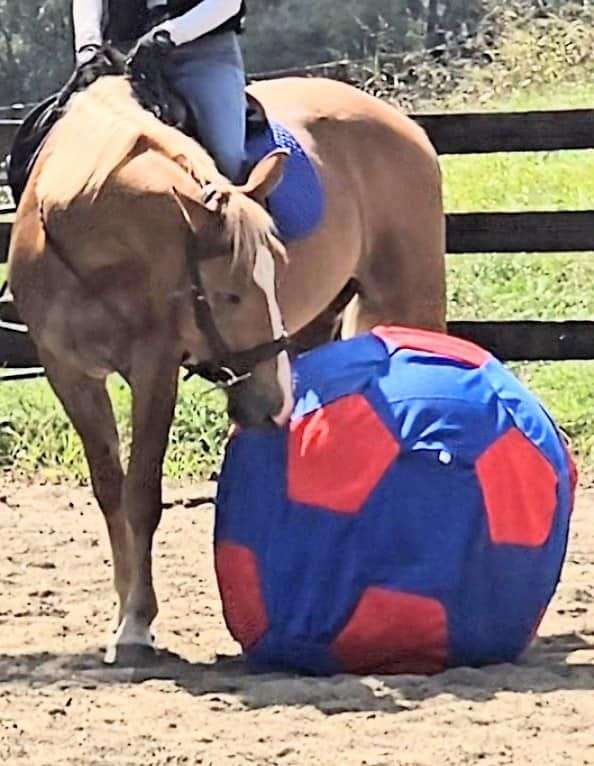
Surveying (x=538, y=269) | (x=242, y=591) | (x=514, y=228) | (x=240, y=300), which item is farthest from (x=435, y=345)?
(x=538, y=269)

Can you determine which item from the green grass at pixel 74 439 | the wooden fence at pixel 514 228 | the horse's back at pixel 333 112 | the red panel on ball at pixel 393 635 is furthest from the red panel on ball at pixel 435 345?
the wooden fence at pixel 514 228

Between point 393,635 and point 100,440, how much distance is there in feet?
4.07

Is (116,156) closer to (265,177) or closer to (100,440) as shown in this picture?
(265,177)

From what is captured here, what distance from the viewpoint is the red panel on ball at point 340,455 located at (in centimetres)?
439

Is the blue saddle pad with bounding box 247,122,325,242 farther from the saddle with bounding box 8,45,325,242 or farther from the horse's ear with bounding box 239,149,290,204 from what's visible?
the horse's ear with bounding box 239,149,290,204

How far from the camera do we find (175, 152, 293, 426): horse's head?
4.42 meters

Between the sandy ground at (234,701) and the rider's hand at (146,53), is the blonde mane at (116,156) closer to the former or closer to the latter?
the rider's hand at (146,53)

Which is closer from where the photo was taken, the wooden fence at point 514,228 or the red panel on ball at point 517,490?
the red panel on ball at point 517,490

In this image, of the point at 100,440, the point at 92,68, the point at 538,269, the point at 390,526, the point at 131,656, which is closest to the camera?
the point at 390,526

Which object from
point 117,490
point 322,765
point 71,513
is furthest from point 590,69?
point 322,765

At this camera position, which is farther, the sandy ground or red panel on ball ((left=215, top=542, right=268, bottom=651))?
red panel on ball ((left=215, top=542, right=268, bottom=651))

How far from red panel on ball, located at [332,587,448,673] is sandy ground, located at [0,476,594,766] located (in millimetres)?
82

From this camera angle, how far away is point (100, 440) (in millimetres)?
5148

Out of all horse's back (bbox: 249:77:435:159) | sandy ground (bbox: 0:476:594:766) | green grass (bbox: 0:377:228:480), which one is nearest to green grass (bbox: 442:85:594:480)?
green grass (bbox: 0:377:228:480)
